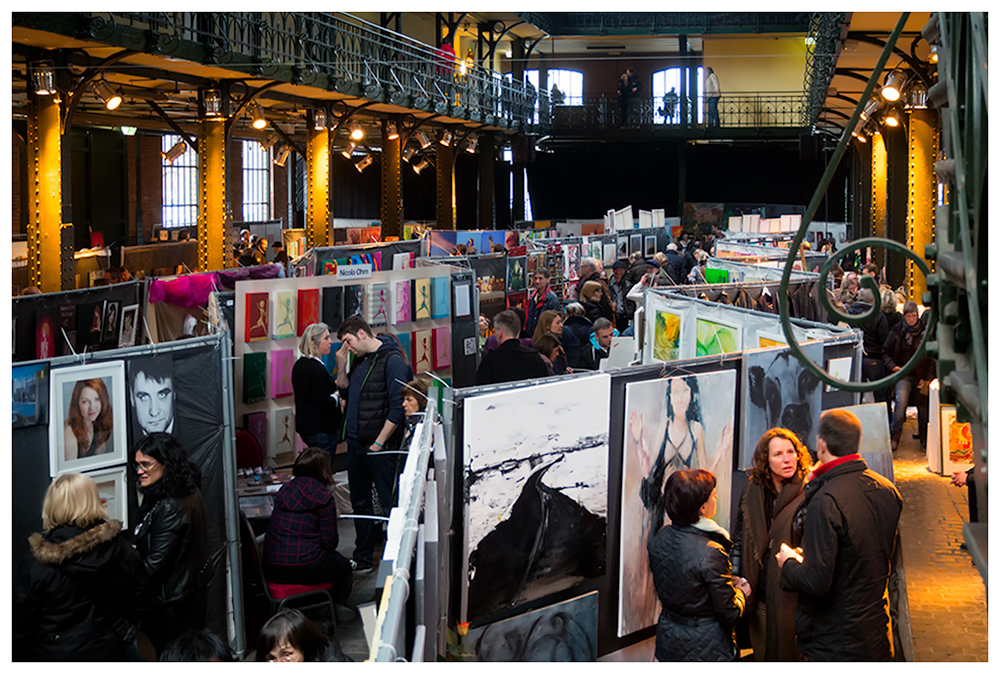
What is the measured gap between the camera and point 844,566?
13.2 feet

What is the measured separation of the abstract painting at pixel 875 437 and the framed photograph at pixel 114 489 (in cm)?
369

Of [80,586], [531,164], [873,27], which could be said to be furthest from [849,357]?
[531,164]

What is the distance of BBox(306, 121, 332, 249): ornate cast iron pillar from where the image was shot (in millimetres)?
17688

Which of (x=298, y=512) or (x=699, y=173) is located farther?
(x=699, y=173)

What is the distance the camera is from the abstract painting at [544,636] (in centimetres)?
431

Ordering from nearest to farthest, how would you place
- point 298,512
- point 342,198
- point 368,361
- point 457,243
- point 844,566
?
point 844,566, point 298,512, point 368,361, point 457,243, point 342,198

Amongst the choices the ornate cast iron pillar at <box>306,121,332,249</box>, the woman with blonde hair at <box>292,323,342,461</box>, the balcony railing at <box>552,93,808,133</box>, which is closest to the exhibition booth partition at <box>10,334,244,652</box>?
the woman with blonde hair at <box>292,323,342,461</box>

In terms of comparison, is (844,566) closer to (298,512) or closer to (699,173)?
(298,512)

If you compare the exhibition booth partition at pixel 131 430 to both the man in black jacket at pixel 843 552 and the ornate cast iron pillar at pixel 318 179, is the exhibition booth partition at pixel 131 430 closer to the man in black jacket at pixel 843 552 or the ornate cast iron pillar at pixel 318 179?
the man in black jacket at pixel 843 552

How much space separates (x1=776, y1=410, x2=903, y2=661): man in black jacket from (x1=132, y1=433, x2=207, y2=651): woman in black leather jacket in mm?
2774

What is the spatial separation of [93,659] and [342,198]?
1335 inches

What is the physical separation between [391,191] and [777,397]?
1815cm

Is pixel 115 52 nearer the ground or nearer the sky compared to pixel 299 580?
nearer the sky

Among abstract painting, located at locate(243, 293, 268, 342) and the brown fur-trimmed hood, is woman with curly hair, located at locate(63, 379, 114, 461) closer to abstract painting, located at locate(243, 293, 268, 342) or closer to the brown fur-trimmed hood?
the brown fur-trimmed hood
